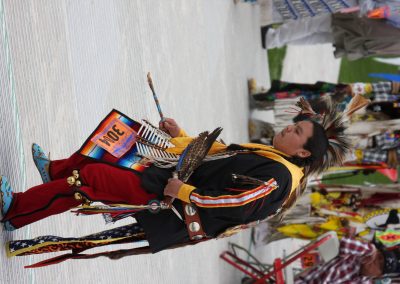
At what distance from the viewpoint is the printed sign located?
3604mm

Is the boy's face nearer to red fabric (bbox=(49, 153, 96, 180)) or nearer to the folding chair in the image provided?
red fabric (bbox=(49, 153, 96, 180))

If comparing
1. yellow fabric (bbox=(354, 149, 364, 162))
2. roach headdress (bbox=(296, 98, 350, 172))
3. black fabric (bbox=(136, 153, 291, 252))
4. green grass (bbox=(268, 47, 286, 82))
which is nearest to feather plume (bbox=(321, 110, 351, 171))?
roach headdress (bbox=(296, 98, 350, 172))

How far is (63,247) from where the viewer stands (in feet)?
11.6

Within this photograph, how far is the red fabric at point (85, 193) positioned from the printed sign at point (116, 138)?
0.18 meters

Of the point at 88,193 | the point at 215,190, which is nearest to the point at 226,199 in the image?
the point at 215,190

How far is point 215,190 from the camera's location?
11.0 feet

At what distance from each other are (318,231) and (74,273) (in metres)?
4.20

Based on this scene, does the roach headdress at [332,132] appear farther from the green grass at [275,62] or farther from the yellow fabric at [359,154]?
the green grass at [275,62]

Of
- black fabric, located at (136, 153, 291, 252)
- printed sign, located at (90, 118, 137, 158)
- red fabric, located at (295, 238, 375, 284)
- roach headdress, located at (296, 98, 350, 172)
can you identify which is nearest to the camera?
black fabric, located at (136, 153, 291, 252)

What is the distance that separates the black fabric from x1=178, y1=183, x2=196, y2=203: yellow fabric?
0.09 m

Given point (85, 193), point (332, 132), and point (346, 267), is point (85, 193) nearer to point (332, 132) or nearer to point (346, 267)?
point (332, 132)

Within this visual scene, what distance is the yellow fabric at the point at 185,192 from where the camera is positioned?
10.6ft

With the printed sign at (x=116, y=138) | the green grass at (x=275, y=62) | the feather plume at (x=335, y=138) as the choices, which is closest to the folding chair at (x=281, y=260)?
the feather plume at (x=335, y=138)

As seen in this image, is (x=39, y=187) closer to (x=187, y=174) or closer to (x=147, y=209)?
(x=147, y=209)
